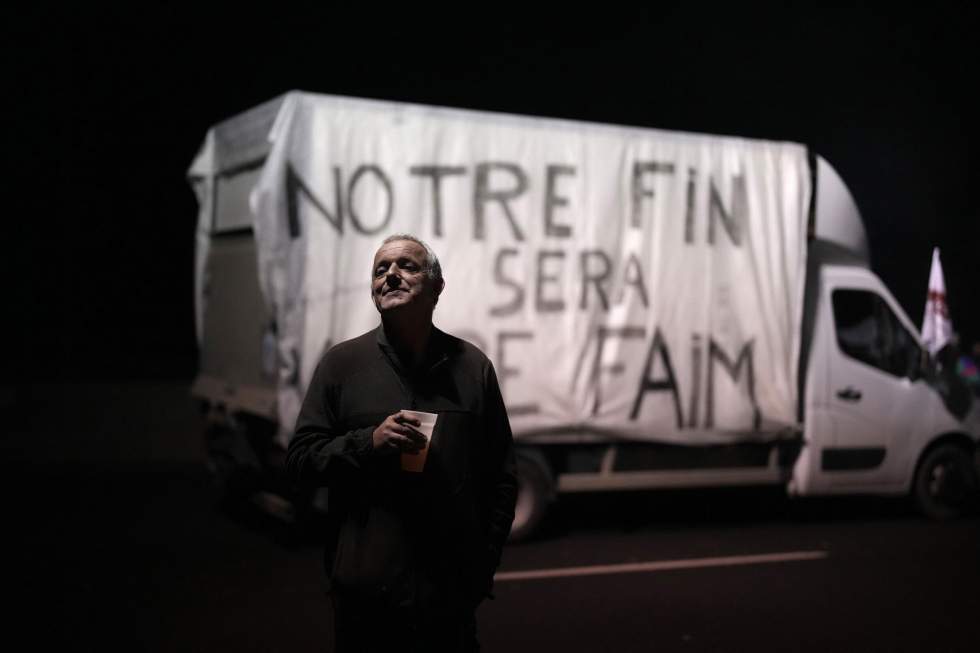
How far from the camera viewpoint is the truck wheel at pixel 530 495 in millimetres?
7555

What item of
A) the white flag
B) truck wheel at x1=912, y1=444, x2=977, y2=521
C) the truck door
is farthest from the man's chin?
truck wheel at x1=912, y1=444, x2=977, y2=521

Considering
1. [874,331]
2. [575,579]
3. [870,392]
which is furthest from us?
[874,331]

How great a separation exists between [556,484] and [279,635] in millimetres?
2757

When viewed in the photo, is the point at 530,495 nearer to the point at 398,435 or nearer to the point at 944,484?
the point at 944,484

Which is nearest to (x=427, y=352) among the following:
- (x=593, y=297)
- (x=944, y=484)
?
(x=593, y=297)

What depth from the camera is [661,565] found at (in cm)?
718

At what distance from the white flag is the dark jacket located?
641cm

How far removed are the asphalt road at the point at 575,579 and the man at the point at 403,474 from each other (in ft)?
8.17

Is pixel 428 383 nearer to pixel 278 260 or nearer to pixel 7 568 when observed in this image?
pixel 278 260

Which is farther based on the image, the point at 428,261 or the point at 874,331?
the point at 874,331

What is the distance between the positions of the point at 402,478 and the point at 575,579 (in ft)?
13.5

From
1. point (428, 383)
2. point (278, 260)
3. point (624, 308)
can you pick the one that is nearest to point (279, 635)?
point (278, 260)

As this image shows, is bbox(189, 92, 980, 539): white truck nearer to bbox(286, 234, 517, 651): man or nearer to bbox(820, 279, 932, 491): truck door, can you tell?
bbox(820, 279, 932, 491): truck door

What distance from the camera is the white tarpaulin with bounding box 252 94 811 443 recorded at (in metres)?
6.92
